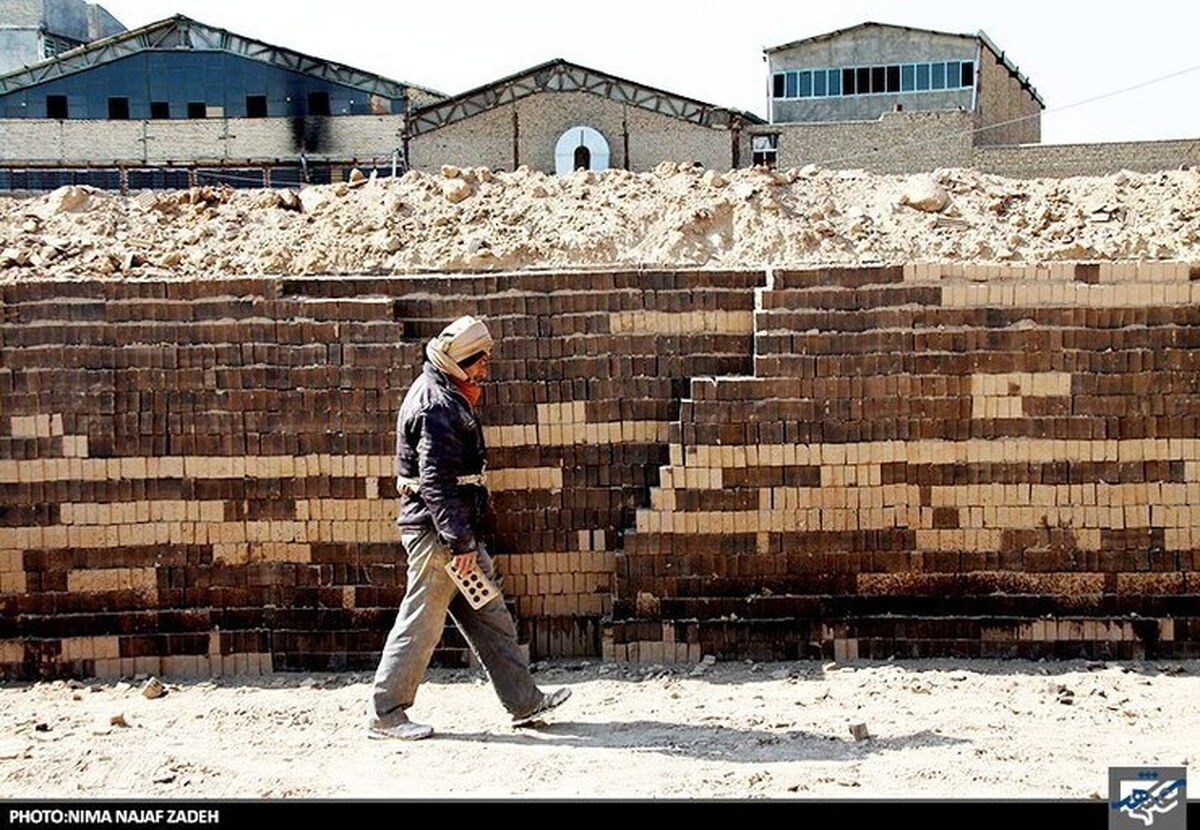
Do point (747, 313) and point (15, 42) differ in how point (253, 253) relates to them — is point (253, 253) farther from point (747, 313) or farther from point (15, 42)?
point (15, 42)

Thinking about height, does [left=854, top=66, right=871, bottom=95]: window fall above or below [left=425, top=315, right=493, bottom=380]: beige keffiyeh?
above

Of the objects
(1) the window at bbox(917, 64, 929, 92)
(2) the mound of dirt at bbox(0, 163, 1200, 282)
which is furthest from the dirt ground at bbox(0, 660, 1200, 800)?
(1) the window at bbox(917, 64, 929, 92)

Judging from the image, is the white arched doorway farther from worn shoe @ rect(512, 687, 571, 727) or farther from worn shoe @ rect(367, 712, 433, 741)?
worn shoe @ rect(367, 712, 433, 741)

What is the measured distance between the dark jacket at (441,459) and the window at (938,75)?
954 inches

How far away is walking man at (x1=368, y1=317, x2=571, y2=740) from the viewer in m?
5.68

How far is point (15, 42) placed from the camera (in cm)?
3581

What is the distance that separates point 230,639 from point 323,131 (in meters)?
22.8

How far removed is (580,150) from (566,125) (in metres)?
0.52

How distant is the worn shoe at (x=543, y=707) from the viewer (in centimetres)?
585

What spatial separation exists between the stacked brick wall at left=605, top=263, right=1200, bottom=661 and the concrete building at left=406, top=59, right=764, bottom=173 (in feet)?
57.5

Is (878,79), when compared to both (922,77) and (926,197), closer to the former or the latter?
(922,77)

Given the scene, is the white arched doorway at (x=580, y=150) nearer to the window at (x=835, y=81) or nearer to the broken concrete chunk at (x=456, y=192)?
the window at (x=835, y=81)

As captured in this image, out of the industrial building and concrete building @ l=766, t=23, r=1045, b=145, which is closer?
the industrial building

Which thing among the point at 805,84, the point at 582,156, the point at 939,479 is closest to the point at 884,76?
the point at 805,84
